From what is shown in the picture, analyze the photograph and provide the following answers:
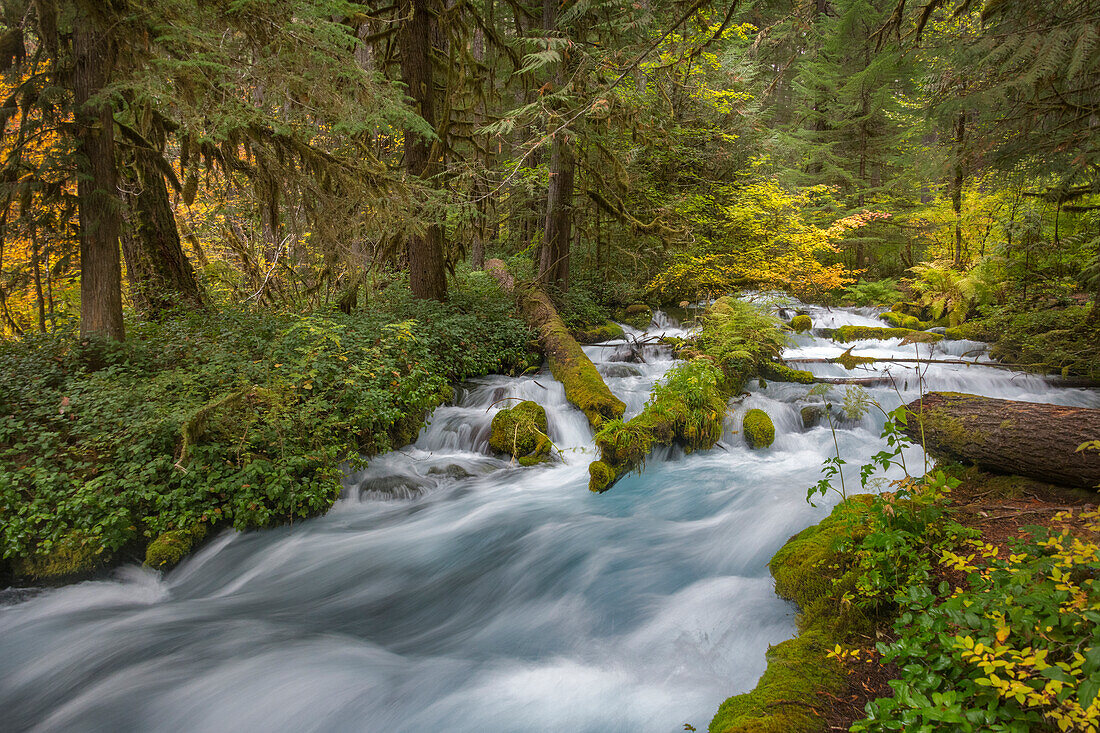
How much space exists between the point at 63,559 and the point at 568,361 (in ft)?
23.0

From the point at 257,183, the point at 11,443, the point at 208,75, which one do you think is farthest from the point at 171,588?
the point at 208,75

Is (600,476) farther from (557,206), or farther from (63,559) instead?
(557,206)

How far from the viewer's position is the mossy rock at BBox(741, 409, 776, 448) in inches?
302

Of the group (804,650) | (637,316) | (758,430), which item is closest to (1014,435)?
(804,650)

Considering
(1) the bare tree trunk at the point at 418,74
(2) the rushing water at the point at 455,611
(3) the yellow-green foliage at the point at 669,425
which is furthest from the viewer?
(1) the bare tree trunk at the point at 418,74

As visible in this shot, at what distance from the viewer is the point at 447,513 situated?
6590 millimetres

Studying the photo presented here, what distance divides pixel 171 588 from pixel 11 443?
7.63 ft

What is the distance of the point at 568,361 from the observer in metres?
9.52

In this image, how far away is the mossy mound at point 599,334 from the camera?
12.4 m

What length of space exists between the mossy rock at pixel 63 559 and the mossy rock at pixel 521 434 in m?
4.60

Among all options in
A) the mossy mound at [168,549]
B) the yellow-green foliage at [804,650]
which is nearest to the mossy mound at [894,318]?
the yellow-green foliage at [804,650]

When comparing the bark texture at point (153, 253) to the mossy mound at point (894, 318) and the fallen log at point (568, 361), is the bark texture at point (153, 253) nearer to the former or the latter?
the fallen log at point (568, 361)

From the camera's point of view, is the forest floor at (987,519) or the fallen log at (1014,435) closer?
the forest floor at (987,519)

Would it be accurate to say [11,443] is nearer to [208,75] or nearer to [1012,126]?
[208,75]
